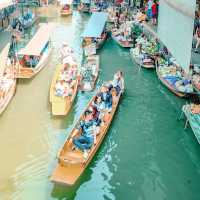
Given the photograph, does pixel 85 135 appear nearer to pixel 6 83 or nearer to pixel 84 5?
pixel 6 83

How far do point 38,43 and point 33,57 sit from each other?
84.0 inches

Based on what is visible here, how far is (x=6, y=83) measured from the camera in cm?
2330

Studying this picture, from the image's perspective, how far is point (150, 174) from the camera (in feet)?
56.2

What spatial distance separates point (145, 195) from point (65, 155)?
350 cm

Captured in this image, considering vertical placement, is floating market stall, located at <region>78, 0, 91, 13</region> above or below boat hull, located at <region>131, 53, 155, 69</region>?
above

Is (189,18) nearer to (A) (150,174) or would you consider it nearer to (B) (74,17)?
(A) (150,174)

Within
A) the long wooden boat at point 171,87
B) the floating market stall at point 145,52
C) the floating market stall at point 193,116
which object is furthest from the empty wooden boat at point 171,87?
the floating market stall at point 193,116

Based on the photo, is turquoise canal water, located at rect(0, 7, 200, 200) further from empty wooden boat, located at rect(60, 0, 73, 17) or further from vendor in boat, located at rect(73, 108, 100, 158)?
empty wooden boat, located at rect(60, 0, 73, 17)

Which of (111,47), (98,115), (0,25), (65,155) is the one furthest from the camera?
(0,25)

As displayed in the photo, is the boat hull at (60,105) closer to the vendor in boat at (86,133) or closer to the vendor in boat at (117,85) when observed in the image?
the vendor in boat at (86,133)

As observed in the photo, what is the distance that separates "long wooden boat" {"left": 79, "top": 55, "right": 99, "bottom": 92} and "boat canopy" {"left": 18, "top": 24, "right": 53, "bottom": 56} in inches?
126

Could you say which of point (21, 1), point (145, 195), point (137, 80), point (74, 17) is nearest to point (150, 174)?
point (145, 195)

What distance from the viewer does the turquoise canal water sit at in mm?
16047

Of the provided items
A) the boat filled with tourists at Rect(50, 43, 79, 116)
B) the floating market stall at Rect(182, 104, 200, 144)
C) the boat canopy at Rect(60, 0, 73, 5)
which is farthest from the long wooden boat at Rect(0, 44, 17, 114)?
the boat canopy at Rect(60, 0, 73, 5)
